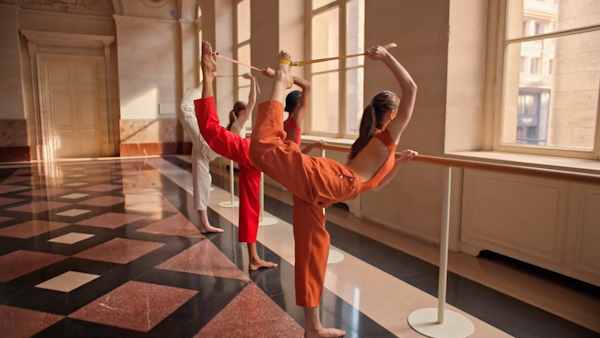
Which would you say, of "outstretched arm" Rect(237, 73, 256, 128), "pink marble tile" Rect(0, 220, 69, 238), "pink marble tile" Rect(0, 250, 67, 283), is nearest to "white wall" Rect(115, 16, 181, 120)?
"pink marble tile" Rect(0, 220, 69, 238)

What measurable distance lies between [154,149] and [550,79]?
33.7 ft

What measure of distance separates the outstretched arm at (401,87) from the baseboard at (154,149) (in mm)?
10511

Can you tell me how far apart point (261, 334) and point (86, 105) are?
11113 mm

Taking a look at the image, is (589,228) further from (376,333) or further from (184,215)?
(184,215)

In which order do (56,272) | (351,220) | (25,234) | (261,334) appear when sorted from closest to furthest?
1. (261,334)
2. (56,272)
3. (25,234)
4. (351,220)

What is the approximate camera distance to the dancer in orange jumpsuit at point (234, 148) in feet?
7.97

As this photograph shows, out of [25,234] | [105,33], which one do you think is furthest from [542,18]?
[105,33]

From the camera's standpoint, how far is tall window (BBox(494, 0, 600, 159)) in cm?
304

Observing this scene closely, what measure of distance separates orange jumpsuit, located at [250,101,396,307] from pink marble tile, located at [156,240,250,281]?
1.07m

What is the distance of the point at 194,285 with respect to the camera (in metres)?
2.83

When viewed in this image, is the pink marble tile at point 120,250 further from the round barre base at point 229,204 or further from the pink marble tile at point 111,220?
the round barre base at point 229,204

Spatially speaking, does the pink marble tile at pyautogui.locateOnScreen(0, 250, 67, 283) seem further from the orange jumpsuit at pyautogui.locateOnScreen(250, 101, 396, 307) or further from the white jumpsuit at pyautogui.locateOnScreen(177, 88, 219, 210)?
the orange jumpsuit at pyautogui.locateOnScreen(250, 101, 396, 307)

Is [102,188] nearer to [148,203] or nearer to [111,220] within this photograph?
[148,203]

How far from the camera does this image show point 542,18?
11.0ft
